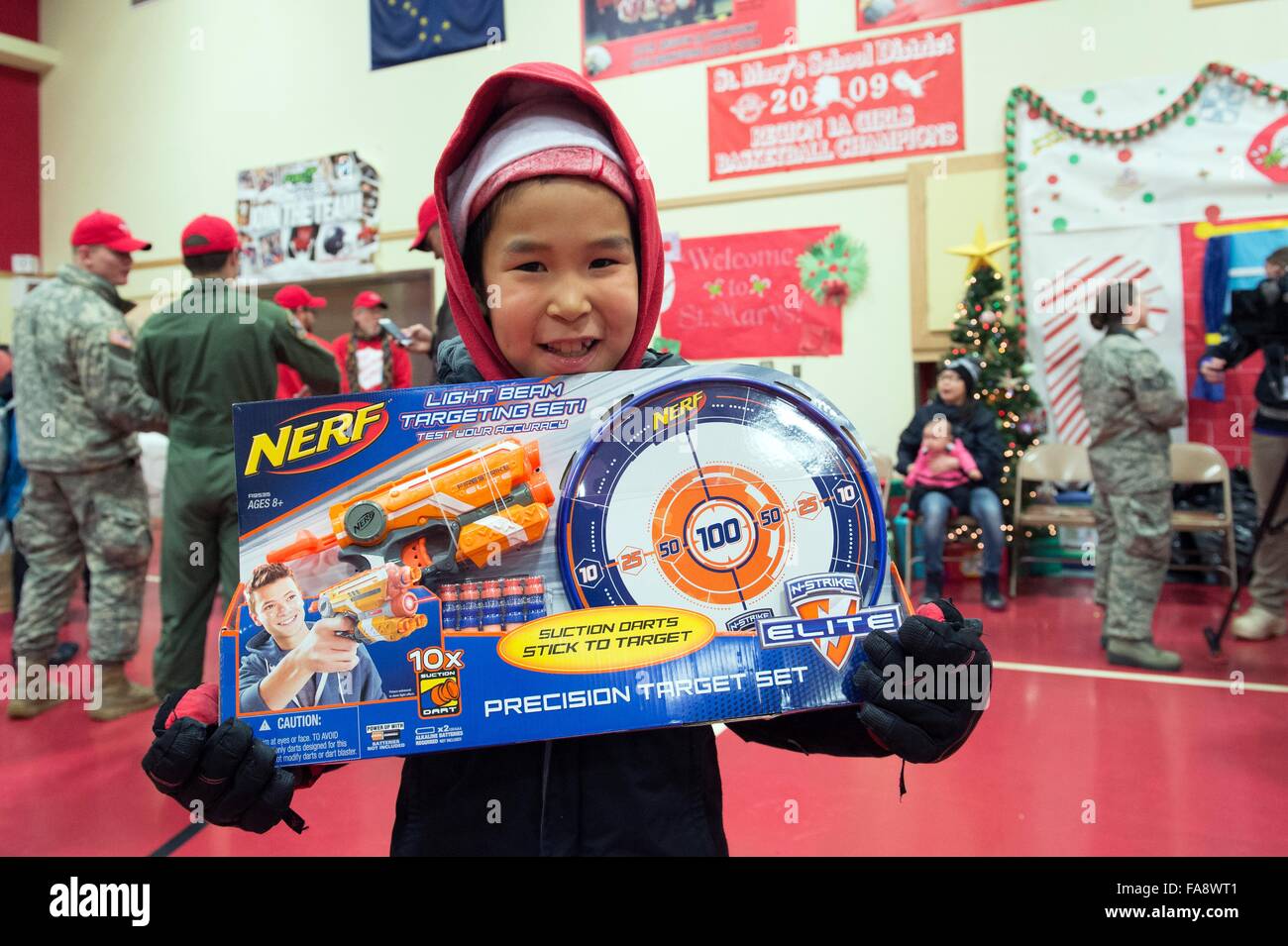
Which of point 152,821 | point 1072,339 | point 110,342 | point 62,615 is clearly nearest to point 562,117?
point 152,821

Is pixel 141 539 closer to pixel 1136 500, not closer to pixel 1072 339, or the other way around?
pixel 1136 500

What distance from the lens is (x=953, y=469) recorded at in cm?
500

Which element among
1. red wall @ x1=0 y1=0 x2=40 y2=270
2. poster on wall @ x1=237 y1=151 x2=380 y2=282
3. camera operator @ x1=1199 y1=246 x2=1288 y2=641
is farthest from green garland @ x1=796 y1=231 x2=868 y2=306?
red wall @ x1=0 y1=0 x2=40 y2=270

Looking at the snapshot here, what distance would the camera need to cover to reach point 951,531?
17.3 ft

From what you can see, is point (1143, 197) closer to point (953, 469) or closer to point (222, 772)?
point (953, 469)

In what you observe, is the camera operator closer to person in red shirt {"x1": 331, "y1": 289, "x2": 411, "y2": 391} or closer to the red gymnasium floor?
the red gymnasium floor

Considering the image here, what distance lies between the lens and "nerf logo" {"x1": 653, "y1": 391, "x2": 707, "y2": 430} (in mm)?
882

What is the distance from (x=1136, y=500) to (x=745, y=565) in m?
3.36

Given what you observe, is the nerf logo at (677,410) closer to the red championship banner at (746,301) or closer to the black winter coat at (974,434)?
the black winter coat at (974,434)

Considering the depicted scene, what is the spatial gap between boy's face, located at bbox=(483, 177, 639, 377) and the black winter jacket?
403mm

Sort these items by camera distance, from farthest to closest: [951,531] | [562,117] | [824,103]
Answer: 1. [824,103]
2. [951,531]
3. [562,117]

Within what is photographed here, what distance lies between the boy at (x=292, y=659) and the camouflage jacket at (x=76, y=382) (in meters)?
2.79

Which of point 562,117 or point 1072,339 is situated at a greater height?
point 1072,339

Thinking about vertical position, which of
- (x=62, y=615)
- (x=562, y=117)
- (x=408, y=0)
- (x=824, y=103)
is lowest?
(x=62, y=615)
